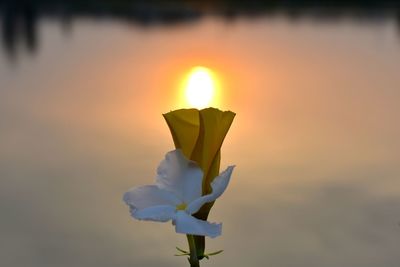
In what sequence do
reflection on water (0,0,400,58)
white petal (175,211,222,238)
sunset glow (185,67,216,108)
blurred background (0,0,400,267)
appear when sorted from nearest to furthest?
white petal (175,211,222,238) < blurred background (0,0,400,267) < sunset glow (185,67,216,108) < reflection on water (0,0,400,58)

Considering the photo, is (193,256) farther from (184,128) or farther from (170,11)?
(170,11)

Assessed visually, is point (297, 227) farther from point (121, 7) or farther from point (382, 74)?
point (121, 7)

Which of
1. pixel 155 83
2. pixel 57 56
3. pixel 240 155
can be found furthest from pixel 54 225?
pixel 57 56

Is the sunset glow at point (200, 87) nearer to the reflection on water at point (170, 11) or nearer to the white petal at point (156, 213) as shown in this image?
the reflection on water at point (170, 11)

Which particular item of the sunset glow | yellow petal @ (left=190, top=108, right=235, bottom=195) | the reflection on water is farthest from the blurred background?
yellow petal @ (left=190, top=108, right=235, bottom=195)

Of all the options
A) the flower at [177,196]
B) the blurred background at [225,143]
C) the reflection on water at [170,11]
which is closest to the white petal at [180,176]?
the flower at [177,196]

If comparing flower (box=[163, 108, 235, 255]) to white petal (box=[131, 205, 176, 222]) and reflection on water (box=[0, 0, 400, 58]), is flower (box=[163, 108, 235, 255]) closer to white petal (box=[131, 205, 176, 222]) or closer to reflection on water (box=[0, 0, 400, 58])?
white petal (box=[131, 205, 176, 222])
